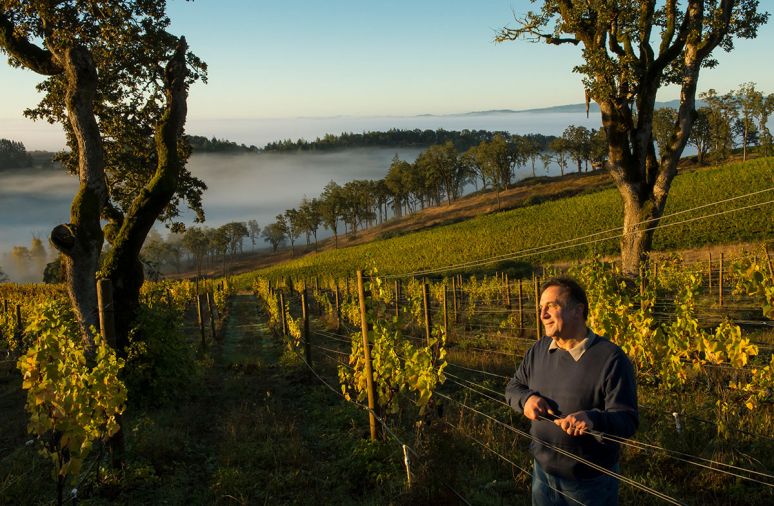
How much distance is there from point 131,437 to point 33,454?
3.73 ft

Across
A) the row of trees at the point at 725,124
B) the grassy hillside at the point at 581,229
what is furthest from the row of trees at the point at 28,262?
the row of trees at the point at 725,124

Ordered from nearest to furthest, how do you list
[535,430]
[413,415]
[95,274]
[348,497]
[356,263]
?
[535,430] < [348,497] < [413,415] < [95,274] < [356,263]

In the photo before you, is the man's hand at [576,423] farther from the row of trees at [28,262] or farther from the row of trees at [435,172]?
the row of trees at [28,262]

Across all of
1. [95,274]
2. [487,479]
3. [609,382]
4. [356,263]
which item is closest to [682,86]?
[487,479]

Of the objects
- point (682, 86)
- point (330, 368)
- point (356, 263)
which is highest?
point (682, 86)

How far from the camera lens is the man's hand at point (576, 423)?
2585 mm

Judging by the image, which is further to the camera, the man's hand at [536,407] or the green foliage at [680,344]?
the green foliage at [680,344]

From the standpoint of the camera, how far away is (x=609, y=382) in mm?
2709

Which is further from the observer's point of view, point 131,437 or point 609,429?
point 131,437

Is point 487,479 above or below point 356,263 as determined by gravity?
above

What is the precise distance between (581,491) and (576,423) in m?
0.58

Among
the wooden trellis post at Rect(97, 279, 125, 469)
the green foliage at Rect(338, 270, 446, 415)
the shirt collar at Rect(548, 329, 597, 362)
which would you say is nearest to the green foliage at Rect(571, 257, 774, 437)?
the green foliage at Rect(338, 270, 446, 415)

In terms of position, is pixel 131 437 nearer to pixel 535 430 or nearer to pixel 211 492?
pixel 211 492

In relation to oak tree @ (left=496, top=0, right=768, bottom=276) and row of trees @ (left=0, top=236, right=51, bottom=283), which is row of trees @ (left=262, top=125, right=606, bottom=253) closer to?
oak tree @ (left=496, top=0, right=768, bottom=276)
